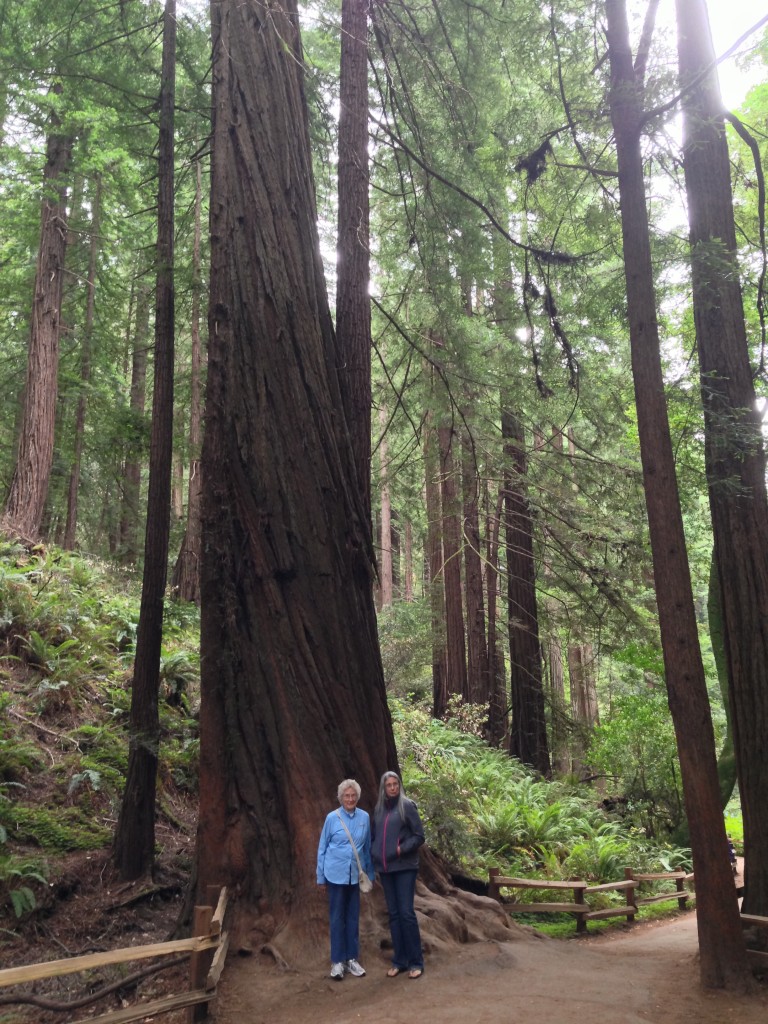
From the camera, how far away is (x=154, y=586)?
704 centimetres

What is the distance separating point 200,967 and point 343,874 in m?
1.07

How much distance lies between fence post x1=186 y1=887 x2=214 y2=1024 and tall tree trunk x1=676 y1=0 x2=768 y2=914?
15.5 feet

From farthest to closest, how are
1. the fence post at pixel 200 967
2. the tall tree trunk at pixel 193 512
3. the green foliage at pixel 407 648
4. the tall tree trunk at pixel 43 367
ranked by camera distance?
the green foliage at pixel 407 648 → the tall tree trunk at pixel 193 512 → the tall tree trunk at pixel 43 367 → the fence post at pixel 200 967

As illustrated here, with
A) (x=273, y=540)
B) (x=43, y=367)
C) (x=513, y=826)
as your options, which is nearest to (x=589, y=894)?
(x=513, y=826)

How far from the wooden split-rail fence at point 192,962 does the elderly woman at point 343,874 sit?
2.50ft

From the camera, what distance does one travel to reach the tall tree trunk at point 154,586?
6.76m

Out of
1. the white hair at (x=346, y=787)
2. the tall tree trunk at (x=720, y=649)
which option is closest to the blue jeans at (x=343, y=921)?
the white hair at (x=346, y=787)

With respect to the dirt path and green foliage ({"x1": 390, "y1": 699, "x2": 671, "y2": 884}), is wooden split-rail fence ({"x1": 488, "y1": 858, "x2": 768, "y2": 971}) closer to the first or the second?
green foliage ({"x1": 390, "y1": 699, "x2": 671, "y2": 884})

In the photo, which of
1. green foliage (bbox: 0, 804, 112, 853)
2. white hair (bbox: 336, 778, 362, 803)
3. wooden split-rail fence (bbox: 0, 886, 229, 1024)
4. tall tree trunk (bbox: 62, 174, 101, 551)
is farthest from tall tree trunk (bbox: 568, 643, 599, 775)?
wooden split-rail fence (bbox: 0, 886, 229, 1024)

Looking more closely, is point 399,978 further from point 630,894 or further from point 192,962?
point 630,894

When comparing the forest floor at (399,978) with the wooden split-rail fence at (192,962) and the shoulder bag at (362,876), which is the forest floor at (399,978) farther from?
the shoulder bag at (362,876)

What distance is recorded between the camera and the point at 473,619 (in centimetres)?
1595

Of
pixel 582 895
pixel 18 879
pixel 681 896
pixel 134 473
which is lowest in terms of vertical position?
pixel 681 896

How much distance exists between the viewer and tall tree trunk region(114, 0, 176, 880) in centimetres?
676
